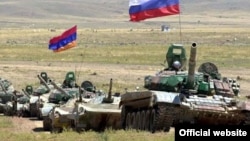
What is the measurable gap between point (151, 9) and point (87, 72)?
2981 centimetres

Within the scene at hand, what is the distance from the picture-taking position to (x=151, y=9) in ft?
78.0

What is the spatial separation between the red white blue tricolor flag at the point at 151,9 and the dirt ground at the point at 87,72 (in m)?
16.8

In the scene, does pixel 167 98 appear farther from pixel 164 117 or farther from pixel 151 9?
pixel 151 9

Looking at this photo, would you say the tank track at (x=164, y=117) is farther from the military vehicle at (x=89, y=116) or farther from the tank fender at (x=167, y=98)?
the military vehicle at (x=89, y=116)

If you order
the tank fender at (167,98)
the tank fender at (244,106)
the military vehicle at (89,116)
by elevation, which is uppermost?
the tank fender at (167,98)

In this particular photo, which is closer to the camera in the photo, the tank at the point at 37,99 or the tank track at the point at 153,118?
the tank track at the point at 153,118

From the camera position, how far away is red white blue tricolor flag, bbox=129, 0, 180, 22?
2372cm

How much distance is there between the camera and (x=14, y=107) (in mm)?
30938

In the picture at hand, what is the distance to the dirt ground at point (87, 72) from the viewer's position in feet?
157

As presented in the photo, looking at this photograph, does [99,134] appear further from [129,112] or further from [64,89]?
[64,89]

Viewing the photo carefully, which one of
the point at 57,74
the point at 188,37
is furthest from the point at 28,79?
the point at 188,37

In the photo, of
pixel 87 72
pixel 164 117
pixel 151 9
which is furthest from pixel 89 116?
pixel 87 72

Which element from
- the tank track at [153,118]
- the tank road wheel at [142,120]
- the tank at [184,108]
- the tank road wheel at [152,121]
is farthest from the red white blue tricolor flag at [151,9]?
the tank road wheel at [152,121]

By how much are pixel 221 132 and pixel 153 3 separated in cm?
1216
